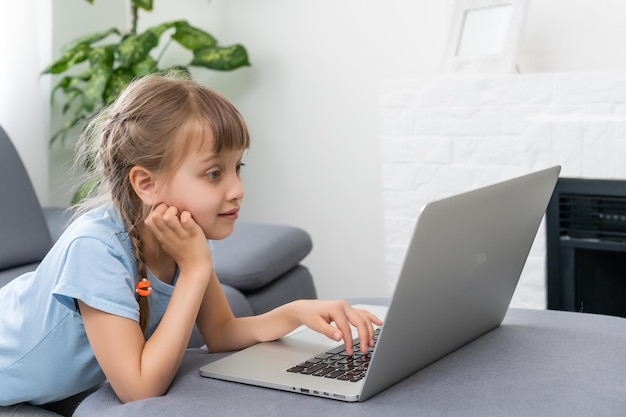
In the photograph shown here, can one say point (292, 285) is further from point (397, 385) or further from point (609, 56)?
point (397, 385)

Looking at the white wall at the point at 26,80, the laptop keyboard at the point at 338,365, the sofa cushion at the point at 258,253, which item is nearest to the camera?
the laptop keyboard at the point at 338,365

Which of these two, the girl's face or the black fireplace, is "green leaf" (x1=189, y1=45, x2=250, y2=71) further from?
the girl's face

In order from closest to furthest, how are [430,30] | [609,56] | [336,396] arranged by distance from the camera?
[336,396] → [609,56] → [430,30]

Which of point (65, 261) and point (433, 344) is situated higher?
point (65, 261)

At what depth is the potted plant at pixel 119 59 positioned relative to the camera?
3.01 meters

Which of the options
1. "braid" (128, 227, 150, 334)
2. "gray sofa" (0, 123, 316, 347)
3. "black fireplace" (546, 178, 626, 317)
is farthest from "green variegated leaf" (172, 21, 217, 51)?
"braid" (128, 227, 150, 334)

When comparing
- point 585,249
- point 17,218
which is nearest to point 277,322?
point 17,218

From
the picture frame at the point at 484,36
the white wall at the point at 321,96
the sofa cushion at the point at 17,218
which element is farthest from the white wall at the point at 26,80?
the picture frame at the point at 484,36

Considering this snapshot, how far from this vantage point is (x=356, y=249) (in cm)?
328

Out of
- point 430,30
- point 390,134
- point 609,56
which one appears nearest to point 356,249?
point 390,134

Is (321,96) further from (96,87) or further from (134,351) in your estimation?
(134,351)

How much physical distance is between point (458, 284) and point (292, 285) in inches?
51.4

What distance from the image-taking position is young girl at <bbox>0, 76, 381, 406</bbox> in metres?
1.22

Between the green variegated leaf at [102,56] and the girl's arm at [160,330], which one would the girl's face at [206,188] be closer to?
the girl's arm at [160,330]
